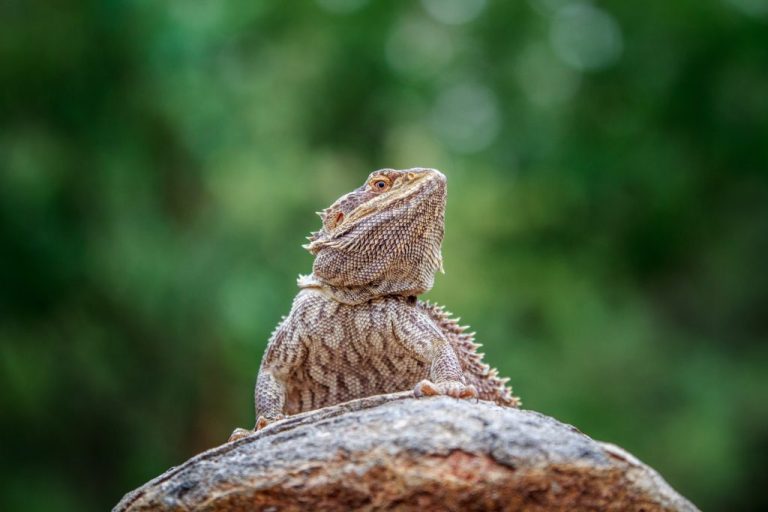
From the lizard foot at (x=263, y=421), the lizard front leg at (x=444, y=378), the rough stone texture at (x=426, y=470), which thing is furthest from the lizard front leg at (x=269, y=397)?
the lizard front leg at (x=444, y=378)

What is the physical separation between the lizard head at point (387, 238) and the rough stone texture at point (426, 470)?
1026 millimetres

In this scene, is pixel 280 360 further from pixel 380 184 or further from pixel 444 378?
pixel 380 184

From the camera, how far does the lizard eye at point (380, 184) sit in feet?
16.3

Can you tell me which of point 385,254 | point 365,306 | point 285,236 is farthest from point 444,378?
point 285,236

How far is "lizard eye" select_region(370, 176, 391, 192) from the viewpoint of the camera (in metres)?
4.95

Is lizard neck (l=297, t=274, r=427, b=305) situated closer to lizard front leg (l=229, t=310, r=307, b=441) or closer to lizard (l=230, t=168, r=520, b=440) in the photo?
lizard (l=230, t=168, r=520, b=440)

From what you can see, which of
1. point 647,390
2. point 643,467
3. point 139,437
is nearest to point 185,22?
point 139,437

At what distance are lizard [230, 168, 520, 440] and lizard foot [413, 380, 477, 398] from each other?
0.47 meters

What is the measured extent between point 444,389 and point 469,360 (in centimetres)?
93

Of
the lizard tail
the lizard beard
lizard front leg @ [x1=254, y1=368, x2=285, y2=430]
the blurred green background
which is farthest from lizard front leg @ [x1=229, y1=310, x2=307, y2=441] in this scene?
the blurred green background

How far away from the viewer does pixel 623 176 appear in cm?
1309

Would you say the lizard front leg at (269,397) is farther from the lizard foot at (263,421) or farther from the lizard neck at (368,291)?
the lizard neck at (368,291)

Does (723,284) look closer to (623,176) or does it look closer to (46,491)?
(623,176)

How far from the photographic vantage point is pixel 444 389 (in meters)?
4.17
